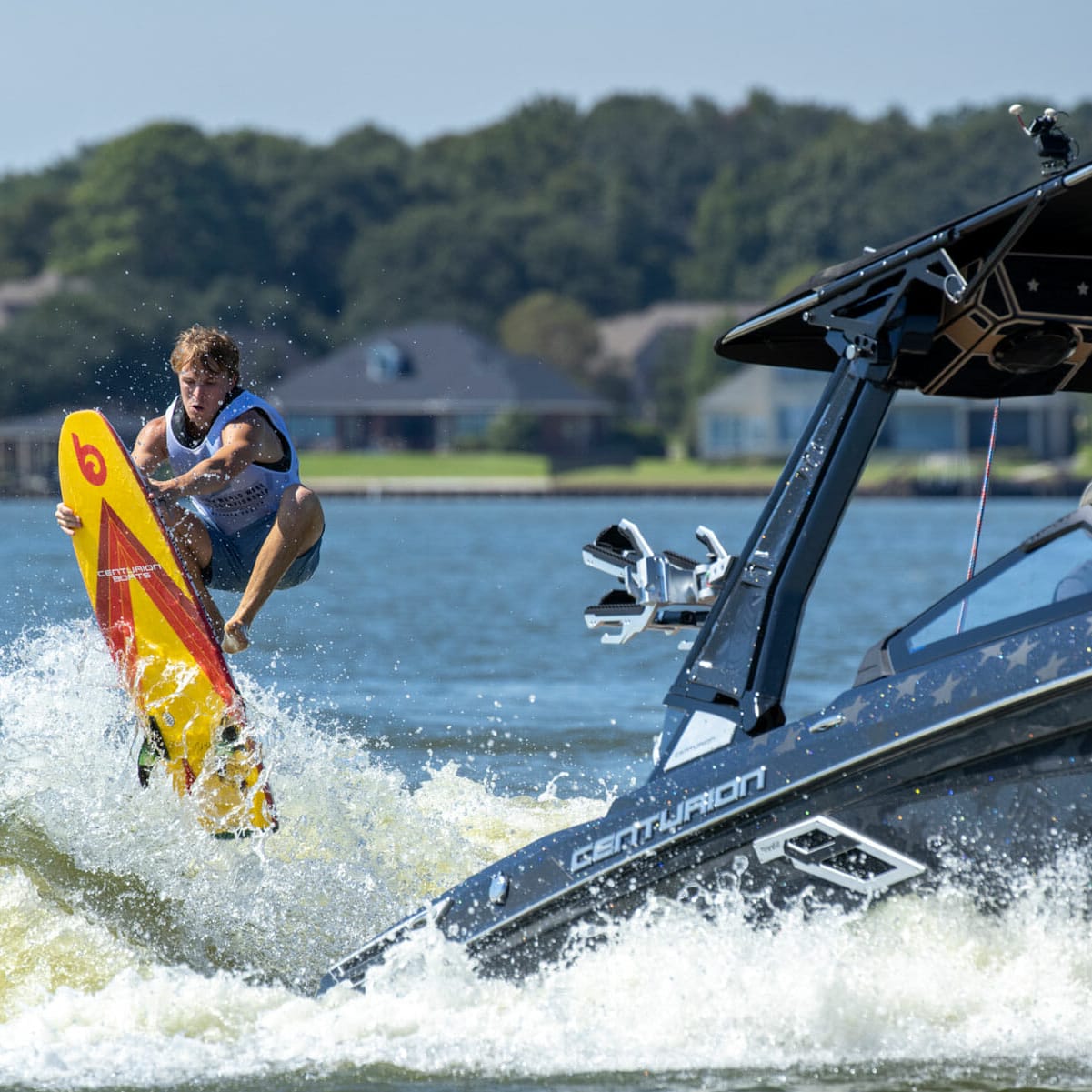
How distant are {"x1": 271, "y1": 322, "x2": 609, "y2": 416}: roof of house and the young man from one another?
6331 cm

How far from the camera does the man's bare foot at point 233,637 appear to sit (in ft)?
19.0

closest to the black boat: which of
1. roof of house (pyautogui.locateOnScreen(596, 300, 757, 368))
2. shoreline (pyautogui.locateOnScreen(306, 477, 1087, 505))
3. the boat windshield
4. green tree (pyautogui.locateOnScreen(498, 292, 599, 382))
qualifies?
the boat windshield

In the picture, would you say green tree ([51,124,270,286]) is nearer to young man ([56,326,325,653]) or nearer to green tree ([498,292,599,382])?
green tree ([498,292,599,382])

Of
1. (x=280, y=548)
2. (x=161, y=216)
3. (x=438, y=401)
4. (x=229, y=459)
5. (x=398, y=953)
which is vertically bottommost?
(x=438, y=401)

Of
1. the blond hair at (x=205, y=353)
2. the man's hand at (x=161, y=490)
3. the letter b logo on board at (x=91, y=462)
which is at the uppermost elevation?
the blond hair at (x=205, y=353)

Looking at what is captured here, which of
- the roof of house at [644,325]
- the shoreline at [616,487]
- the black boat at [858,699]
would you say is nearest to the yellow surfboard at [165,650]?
the black boat at [858,699]

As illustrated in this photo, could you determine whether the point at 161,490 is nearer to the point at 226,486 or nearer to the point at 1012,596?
the point at 226,486

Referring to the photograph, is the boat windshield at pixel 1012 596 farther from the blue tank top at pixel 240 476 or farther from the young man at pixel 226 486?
the blue tank top at pixel 240 476

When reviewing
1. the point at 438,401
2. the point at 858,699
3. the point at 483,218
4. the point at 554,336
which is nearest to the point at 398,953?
the point at 858,699

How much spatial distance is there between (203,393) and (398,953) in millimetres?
2230

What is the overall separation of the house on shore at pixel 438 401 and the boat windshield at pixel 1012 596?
64.8 m

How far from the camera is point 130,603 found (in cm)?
575

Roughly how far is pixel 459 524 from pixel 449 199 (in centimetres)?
7425

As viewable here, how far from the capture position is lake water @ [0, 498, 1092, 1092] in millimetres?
4184
